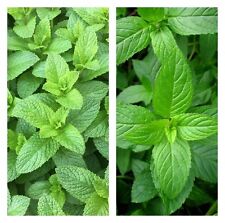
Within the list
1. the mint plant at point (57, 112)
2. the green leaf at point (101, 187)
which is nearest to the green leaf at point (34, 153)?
the mint plant at point (57, 112)

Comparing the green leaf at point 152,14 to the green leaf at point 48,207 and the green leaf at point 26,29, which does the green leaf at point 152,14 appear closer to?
the green leaf at point 26,29

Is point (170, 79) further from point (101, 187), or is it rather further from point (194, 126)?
point (101, 187)

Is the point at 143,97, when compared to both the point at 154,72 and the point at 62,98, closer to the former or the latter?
the point at 154,72

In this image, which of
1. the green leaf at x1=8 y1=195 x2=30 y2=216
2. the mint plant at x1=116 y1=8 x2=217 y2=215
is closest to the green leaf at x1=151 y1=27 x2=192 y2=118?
the mint plant at x1=116 y1=8 x2=217 y2=215

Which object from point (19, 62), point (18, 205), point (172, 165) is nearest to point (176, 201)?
point (172, 165)
